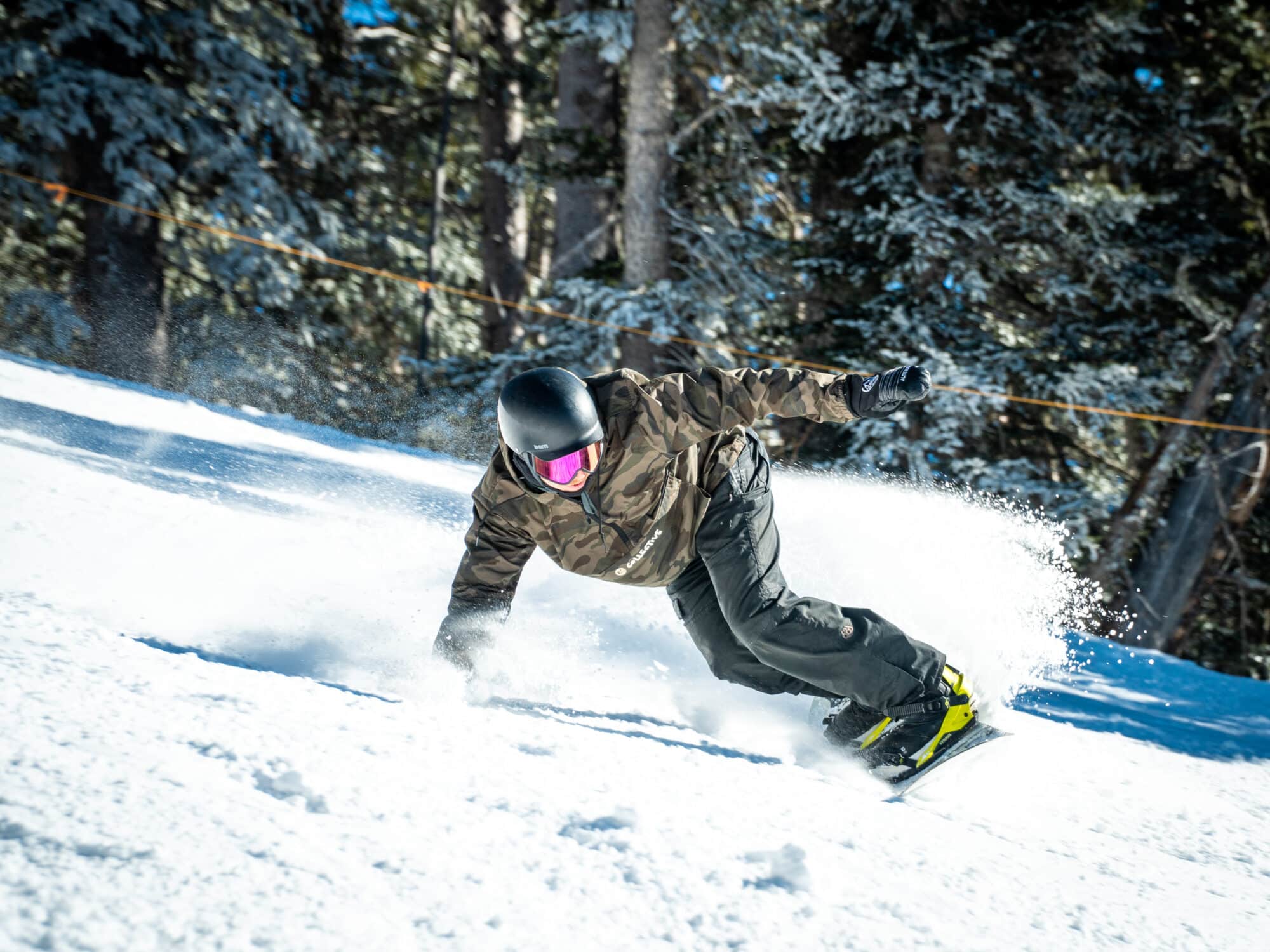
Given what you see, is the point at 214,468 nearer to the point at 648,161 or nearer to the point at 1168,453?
the point at 648,161

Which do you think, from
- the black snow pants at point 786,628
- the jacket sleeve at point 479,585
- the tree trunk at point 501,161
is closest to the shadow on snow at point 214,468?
the jacket sleeve at point 479,585

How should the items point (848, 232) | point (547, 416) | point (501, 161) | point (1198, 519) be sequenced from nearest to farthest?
point (547, 416), point (1198, 519), point (848, 232), point (501, 161)

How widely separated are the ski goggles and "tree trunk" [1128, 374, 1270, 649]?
8.83 m

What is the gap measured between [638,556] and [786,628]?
54cm

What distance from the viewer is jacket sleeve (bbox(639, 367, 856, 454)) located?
2.70m

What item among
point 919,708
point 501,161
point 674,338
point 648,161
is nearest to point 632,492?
point 919,708

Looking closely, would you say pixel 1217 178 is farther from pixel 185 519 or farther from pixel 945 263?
pixel 185 519

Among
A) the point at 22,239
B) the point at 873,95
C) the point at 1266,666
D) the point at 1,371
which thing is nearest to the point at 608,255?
the point at 873,95

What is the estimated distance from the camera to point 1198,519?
31.0 feet

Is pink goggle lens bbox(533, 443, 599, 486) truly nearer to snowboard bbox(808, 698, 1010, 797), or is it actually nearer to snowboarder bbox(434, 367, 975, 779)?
snowboarder bbox(434, 367, 975, 779)

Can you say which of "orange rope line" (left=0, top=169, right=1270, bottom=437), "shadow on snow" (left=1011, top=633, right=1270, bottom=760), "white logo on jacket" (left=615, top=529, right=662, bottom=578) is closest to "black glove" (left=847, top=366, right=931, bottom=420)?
"white logo on jacket" (left=615, top=529, right=662, bottom=578)

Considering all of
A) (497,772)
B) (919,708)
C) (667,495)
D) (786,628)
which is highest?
(667,495)

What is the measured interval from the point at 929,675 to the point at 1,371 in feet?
21.3

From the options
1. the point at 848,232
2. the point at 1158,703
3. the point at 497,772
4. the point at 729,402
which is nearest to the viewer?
the point at 497,772
